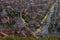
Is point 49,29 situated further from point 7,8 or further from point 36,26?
point 7,8

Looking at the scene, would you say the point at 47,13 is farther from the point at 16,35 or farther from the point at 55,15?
the point at 16,35

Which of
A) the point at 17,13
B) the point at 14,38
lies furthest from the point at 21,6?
the point at 14,38

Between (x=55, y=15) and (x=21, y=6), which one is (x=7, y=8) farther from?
(x=55, y=15)

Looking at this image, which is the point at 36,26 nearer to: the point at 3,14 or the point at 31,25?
the point at 31,25

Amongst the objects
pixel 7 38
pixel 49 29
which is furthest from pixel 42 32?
pixel 7 38

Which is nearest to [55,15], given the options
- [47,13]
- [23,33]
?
[47,13]
